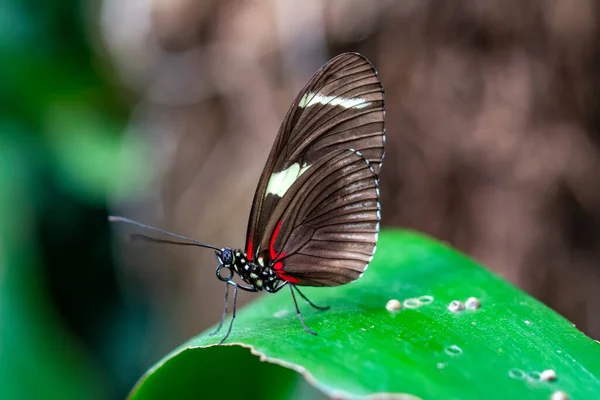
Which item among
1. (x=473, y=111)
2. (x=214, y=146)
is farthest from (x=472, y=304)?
(x=214, y=146)

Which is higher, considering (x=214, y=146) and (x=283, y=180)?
(x=283, y=180)

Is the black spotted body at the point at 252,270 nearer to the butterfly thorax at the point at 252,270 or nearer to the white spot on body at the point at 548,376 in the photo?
the butterfly thorax at the point at 252,270

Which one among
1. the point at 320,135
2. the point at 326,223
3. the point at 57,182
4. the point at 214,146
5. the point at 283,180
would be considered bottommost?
the point at 57,182

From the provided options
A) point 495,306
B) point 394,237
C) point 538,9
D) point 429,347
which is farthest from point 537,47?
point 429,347

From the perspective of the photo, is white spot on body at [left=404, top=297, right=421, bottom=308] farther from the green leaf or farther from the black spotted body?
the black spotted body

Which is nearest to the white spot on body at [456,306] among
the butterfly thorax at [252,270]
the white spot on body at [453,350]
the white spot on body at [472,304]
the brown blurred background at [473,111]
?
the white spot on body at [472,304]

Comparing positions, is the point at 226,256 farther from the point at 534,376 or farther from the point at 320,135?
the point at 534,376

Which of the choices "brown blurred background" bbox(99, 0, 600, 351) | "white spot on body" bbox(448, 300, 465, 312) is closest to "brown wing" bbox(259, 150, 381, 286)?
"white spot on body" bbox(448, 300, 465, 312)
